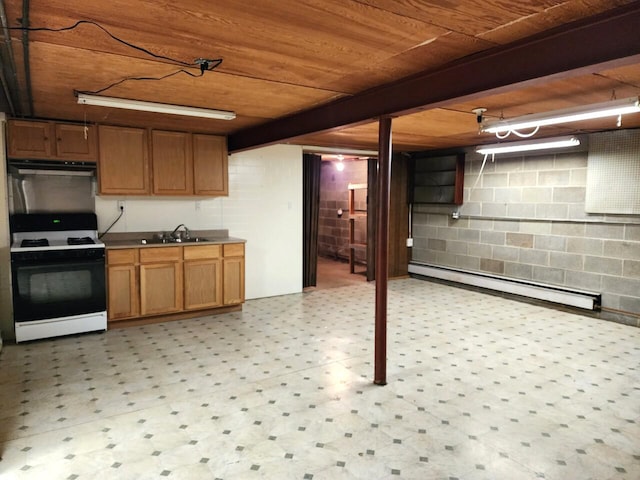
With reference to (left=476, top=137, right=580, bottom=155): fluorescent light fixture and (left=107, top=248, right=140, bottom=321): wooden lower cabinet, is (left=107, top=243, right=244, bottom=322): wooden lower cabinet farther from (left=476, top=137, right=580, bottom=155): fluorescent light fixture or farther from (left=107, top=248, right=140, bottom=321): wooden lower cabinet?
(left=476, top=137, right=580, bottom=155): fluorescent light fixture

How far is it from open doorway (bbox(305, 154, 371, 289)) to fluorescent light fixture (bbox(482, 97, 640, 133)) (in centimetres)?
431

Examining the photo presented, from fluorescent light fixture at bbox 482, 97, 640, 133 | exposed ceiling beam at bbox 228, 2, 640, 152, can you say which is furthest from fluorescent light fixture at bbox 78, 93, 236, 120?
fluorescent light fixture at bbox 482, 97, 640, 133

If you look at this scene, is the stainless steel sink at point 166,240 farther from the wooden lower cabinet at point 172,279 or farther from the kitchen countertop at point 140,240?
the wooden lower cabinet at point 172,279

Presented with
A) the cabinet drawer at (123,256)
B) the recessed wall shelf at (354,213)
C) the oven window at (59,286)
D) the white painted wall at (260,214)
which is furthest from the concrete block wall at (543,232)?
the oven window at (59,286)

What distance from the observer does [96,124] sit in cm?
455

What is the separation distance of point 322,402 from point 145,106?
9.00 ft

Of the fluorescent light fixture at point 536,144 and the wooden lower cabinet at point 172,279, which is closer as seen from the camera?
the wooden lower cabinet at point 172,279

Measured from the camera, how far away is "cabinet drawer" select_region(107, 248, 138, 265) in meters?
4.55

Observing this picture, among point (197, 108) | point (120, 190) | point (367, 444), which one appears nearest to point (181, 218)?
point (120, 190)

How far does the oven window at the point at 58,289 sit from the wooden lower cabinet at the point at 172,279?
0.48 ft

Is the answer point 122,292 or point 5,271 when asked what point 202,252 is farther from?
point 5,271

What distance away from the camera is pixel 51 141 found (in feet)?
14.3

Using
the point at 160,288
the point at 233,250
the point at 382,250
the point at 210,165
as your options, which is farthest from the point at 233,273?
the point at 382,250

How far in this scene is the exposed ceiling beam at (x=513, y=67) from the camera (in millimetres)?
1812
